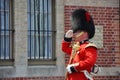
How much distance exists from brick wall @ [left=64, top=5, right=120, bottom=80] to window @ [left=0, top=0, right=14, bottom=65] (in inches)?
76.4

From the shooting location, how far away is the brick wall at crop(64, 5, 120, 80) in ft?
36.2

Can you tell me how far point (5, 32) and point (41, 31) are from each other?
2.85ft

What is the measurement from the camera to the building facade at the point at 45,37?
1043 cm

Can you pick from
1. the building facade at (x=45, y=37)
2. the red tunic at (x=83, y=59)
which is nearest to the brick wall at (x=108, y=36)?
the building facade at (x=45, y=37)

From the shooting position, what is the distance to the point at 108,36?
11117 millimetres

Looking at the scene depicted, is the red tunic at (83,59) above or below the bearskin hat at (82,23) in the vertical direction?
below

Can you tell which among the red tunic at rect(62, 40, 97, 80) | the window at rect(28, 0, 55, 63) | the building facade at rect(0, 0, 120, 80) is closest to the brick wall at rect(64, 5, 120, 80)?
the building facade at rect(0, 0, 120, 80)

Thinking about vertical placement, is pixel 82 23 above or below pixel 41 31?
above

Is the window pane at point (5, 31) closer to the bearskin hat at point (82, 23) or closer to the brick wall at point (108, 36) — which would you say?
the brick wall at point (108, 36)

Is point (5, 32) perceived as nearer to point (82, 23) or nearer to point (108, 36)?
point (108, 36)

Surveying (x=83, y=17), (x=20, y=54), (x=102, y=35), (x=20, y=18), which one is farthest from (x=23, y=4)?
(x=83, y=17)

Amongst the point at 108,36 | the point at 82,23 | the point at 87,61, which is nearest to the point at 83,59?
the point at 87,61

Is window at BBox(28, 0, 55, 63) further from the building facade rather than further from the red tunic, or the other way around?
the red tunic

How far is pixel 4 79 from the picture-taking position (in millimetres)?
10266
